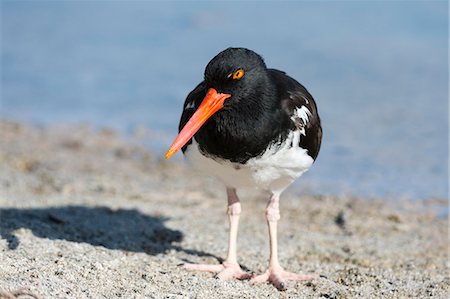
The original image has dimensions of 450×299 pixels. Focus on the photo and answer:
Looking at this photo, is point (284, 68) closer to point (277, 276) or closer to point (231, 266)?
point (231, 266)

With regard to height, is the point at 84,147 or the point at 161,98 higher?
the point at 161,98

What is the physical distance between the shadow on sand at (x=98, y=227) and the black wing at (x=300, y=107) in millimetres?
1293

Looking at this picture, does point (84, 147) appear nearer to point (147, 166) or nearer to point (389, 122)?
point (147, 166)

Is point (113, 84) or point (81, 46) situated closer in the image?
point (113, 84)

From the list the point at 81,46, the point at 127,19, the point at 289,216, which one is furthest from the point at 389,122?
the point at 127,19

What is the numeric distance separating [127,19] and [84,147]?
6897 millimetres

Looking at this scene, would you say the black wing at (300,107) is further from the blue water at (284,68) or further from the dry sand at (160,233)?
A: the blue water at (284,68)

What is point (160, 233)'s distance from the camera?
215 inches

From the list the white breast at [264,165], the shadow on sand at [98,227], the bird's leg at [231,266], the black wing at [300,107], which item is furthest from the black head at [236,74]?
the shadow on sand at [98,227]

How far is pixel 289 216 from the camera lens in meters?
6.33

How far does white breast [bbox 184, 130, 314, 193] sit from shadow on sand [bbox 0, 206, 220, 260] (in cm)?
95

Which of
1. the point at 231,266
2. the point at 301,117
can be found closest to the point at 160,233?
the point at 231,266

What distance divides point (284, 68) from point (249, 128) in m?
6.91

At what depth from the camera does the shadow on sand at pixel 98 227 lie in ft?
16.4
